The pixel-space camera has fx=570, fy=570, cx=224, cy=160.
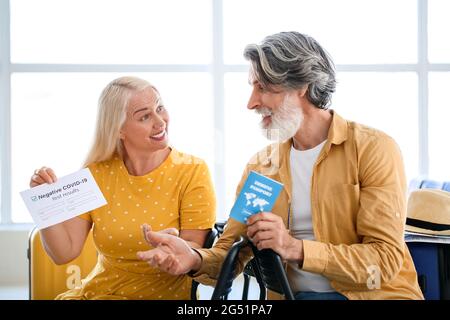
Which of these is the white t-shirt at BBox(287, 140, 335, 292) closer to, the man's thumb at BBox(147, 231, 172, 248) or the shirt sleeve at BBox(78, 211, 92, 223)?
the man's thumb at BBox(147, 231, 172, 248)

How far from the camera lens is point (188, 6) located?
14.3 ft

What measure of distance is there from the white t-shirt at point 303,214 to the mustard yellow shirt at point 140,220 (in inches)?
12.8

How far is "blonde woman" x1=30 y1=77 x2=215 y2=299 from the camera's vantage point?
185 cm

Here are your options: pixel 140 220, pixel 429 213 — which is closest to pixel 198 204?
pixel 140 220

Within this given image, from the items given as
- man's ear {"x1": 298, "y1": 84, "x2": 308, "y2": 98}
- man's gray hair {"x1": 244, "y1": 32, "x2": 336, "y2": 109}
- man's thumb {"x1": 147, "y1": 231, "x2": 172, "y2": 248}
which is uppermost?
man's gray hair {"x1": 244, "y1": 32, "x2": 336, "y2": 109}

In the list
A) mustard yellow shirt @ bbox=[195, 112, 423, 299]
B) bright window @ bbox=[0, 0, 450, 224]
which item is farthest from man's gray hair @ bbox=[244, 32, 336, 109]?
bright window @ bbox=[0, 0, 450, 224]

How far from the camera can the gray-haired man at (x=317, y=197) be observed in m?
1.52

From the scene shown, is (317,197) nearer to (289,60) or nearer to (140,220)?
(289,60)

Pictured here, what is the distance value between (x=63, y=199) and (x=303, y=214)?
701mm

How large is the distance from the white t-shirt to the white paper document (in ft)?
1.87

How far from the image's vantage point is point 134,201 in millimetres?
1882

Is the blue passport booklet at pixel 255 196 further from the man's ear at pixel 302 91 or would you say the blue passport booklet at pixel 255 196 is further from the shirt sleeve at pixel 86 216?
the shirt sleeve at pixel 86 216

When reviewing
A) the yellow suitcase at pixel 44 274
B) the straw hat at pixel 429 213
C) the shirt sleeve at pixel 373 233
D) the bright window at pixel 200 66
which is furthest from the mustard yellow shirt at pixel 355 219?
the bright window at pixel 200 66
